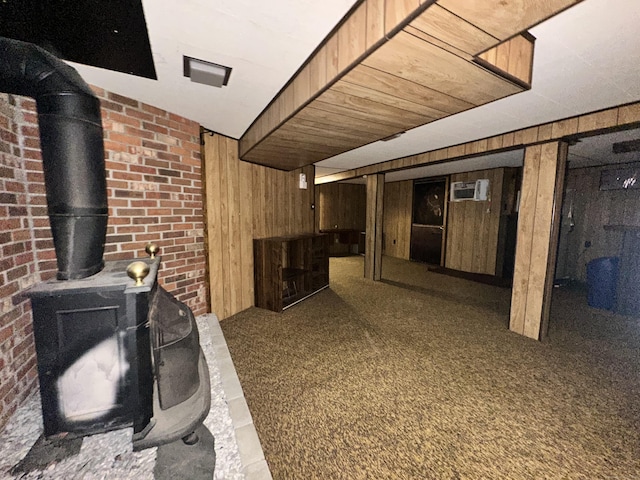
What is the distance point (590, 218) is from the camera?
4.30m

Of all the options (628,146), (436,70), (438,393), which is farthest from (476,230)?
(436,70)

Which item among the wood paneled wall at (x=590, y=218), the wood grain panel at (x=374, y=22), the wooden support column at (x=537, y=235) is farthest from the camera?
the wood paneled wall at (x=590, y=218)

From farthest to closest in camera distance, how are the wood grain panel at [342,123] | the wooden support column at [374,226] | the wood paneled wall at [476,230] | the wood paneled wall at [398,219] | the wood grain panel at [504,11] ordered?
1. the wood paneled wall at [398,219]
2. the wood paneled wall at [476,230]
3. the wooden support column at [374,226]
4. the wood grain panel at [342,123]
5. the wood grain panel at [504,11]

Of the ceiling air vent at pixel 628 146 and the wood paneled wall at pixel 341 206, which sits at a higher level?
the ceiling air vent at pixel 628 146

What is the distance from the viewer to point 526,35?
3.89ft

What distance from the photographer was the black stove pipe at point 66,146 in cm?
101

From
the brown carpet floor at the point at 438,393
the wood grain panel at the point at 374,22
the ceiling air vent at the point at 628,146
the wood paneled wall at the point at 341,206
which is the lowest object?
the brown carpet floor at the point at 438,393

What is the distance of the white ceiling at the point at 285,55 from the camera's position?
993 mm

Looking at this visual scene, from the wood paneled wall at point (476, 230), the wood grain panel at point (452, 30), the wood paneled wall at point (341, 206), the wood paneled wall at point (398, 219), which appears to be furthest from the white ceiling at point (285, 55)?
the wood paneled wall at point (341, 206)

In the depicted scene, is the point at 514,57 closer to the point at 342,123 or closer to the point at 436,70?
the point at 436,70

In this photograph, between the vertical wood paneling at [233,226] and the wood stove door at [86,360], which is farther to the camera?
the vertical wood paneling at [233,226]

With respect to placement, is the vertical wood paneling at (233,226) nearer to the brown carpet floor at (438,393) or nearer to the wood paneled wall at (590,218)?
the brown carpet floor at (438,393)

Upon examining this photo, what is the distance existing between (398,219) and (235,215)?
5081 mm

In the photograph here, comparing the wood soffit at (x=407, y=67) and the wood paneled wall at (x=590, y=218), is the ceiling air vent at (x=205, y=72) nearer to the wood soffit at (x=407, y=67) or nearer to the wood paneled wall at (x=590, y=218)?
the wood soffit at (x=407, y=67)
